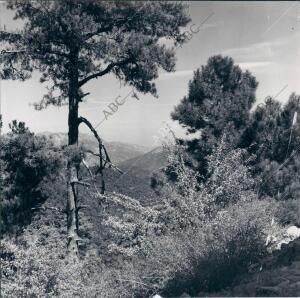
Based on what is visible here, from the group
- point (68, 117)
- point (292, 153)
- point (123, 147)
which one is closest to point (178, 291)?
point (68, 117)

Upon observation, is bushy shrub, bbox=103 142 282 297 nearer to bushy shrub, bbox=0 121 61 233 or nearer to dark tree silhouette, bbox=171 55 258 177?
bushy shrub, bbox=0 121 61 233

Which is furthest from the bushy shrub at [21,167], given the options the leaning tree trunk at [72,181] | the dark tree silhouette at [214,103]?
the dark tree silhouette at [214,103]

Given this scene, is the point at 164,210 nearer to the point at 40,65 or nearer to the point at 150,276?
the point at 150,276

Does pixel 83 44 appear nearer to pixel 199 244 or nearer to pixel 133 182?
pixel 199 244

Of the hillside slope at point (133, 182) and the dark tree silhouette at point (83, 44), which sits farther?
the hillside slope at point (133, 182)

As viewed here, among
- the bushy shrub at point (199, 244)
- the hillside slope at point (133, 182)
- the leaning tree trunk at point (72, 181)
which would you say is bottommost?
the bushy shrub at point (199, 244)

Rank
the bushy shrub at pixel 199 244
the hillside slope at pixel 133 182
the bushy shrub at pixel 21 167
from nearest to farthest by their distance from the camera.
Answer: the bushy shrub at pixel 199 244 < the bushy shrub at pixel 21 167 < the hillside slope at pixel 133 182

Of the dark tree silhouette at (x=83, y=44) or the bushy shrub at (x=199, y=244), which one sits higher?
the dark tree silhouette at (x=83, y=44)

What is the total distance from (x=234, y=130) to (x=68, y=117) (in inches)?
273

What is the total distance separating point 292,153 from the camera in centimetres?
1831

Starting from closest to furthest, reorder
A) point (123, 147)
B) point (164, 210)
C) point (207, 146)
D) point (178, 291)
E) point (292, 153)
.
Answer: point (178, 291)
point (164, 210)
point (207, 146)
point (292, 153)
point (123, 147)

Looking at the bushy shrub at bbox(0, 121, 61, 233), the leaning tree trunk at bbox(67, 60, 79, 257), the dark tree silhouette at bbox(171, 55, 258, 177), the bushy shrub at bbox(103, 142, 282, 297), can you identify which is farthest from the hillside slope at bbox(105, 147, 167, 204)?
the bushy shrub at bbox(103, 142, 282, 297)

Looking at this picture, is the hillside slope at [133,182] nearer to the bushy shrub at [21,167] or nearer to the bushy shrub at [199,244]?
the bushy shrub at [21,167]

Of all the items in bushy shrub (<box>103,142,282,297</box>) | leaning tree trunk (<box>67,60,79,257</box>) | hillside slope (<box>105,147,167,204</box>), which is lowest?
bushy shrub (<box>103,142,282,297</box>)
